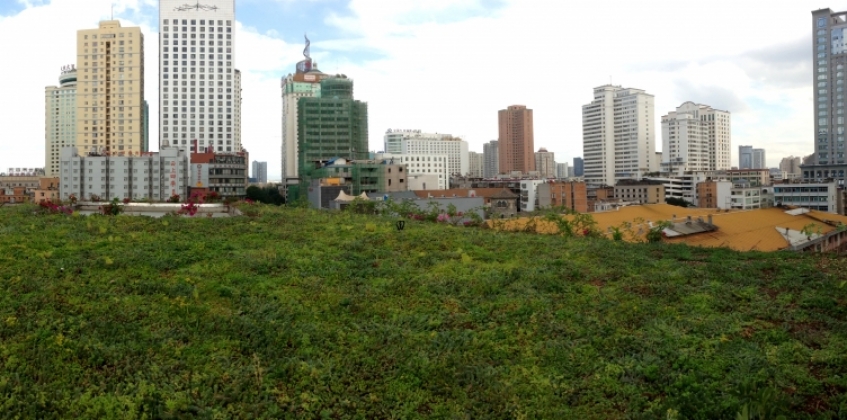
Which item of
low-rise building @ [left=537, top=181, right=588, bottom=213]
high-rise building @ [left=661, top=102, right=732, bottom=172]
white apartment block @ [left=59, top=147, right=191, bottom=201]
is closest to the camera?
white apartment block @ [left=59, top=147, right=191, bottom=201]

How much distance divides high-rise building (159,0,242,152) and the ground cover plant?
77.7 m

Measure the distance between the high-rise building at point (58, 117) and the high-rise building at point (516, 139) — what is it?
75.8 metres

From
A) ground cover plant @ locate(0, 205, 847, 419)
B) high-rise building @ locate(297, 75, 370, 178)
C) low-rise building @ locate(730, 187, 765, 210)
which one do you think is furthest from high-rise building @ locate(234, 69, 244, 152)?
ground cover plant @ locate(0, 205, 847, 419)

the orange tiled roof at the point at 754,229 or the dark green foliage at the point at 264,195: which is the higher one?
the dark green foliage at the point at 264,195

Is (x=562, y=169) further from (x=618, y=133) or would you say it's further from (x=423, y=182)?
(x=423, y=182)

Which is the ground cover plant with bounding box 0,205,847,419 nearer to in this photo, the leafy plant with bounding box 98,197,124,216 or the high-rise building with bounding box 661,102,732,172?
the leafy plant with bounding box 98,197,124,216

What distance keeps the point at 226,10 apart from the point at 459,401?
84204 mm

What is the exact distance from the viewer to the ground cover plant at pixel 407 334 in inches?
144

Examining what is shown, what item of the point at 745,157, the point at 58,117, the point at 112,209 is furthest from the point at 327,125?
the point at 745,157

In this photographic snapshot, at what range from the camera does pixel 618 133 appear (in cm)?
11362

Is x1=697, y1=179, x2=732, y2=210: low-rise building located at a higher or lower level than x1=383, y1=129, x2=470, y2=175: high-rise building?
lower

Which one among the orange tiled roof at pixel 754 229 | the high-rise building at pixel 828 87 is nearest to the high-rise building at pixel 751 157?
the high-rise building at pixel 828 87

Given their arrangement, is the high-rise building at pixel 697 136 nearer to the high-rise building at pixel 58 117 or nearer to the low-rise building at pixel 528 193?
the low-rise building at pixel 528 193

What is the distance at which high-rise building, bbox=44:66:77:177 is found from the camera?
93500 millimetres
